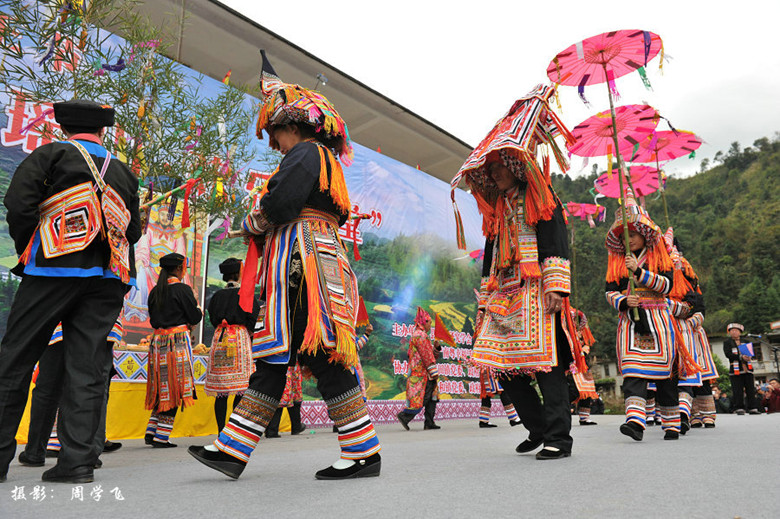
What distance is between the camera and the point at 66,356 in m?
2.40

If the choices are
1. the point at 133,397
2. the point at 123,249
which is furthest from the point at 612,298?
the point at 133,397

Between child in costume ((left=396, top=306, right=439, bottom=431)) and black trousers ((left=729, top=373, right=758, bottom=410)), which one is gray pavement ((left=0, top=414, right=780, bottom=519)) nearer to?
child in costume ((left=396, top=306, right=439, bottom=431))

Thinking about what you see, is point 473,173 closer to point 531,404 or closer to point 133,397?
point 531,404

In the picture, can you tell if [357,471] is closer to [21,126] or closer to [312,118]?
[312,118]

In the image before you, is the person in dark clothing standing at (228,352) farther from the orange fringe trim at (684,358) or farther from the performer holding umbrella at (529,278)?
the orange fringe trim at (684,358)

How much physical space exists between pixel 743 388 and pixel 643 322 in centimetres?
853

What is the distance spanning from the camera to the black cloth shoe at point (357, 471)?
2248mm

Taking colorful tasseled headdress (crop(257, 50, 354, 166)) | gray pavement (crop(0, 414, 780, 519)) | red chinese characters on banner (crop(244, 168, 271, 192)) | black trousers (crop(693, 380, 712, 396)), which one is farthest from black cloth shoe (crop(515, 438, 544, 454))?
red chinese characters on banner (crop(244, 168, 271, 192))

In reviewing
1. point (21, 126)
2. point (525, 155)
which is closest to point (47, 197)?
point (525, 155)

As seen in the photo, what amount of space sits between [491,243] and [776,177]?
71.6m

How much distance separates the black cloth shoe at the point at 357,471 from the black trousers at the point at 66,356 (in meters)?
0.97

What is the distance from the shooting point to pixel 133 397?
5250 millimetres

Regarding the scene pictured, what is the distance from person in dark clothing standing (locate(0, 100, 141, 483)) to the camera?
2.28 meters

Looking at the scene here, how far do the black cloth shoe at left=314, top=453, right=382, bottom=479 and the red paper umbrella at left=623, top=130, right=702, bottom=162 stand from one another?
561cm
